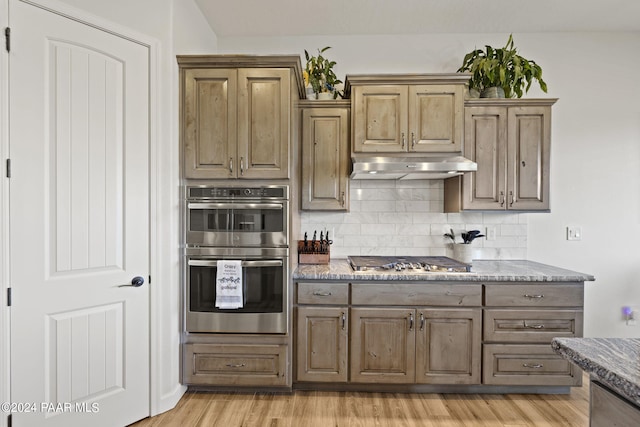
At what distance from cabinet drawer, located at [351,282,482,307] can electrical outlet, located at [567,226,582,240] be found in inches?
51.3

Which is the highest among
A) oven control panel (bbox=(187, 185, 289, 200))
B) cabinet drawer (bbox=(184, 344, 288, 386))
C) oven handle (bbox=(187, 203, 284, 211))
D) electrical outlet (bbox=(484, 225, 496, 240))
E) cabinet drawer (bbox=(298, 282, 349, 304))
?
oven control panel (bbox=(187, 185, 289, 200))

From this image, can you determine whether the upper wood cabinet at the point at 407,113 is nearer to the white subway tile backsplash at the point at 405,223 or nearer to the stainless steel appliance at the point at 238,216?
the white subway tile backsplash at the point at 405,223

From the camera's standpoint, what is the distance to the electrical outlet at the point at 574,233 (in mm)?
2945

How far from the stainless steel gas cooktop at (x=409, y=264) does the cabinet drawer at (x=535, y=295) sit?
24cm

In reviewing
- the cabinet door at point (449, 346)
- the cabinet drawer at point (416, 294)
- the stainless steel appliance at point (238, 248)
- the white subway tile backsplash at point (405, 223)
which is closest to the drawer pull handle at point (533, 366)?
the cabinet door at point (449, 346)

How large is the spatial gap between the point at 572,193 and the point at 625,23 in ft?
4.90

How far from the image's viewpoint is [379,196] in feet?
9.87

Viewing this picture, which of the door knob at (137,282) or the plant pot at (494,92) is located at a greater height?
the plant pot at (494,92)

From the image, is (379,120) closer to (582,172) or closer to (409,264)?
(409,264)

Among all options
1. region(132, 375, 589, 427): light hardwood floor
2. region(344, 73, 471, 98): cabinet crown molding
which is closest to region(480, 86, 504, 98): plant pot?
region(344, 73, 471, 98): cabinet crown molding

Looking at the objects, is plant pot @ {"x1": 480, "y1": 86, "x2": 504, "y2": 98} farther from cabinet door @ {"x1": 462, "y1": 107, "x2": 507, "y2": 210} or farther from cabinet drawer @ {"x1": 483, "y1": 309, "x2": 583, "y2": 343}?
cabinet drawer @ {"x1": 483, "y1": 309, "x2": 583, "y2": 343}

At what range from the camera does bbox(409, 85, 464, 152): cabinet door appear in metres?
2.56

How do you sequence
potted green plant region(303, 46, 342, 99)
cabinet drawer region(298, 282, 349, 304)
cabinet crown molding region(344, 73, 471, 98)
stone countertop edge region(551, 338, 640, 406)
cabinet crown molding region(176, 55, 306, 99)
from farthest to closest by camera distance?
1. potted green plant region(303, 46, 342, 99)
2. cabinet crown molding region(344, 73, 471, 98)
3. cabinet drawer region(298, 282, 349, 304)
4. cabinet crown molding region(176, 55, 306, 99)
5. stone countertop edge region(551, 338, 640, 406)

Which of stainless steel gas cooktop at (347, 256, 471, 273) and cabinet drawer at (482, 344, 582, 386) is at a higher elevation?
stainless steel gas cooktop at (347, 256, 471, 273)
